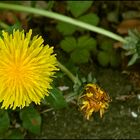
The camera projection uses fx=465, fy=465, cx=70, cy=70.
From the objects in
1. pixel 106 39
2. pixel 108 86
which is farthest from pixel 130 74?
pixel 106 39

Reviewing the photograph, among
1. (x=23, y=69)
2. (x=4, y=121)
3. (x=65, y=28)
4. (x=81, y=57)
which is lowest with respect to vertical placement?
(x=4, y=121)

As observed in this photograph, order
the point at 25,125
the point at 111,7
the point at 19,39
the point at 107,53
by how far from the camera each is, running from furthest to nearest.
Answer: the point at 111,7 → the point at 107,53 → the point at 25,125 → the point at 19,39

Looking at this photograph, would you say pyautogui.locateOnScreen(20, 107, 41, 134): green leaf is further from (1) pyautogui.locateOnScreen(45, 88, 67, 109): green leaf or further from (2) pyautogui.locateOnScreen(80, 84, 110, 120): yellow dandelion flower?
(2) pyautogui.locateOnScreen(80, 84, 110, 120): yellow dandelion flower

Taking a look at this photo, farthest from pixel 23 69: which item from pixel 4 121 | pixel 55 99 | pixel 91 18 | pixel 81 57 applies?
pixel 91 18

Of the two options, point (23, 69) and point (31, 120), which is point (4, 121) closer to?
point (31, 120)

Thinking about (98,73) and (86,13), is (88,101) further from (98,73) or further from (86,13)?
(86,13)

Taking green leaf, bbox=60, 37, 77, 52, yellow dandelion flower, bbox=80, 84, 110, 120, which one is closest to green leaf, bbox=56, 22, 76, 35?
green leaf, bbox=60, 37, 77, 52
